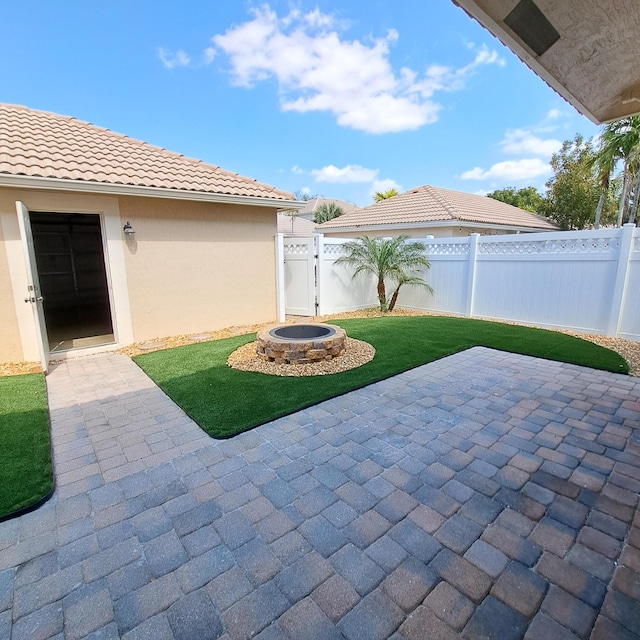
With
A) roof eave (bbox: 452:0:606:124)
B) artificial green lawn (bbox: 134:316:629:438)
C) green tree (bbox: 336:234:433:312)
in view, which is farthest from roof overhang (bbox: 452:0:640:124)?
green tree (bbox: 336:234:433:312)

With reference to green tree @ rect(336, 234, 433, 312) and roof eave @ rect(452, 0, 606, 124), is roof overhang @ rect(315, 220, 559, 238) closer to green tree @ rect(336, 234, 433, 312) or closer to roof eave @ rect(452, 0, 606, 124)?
green tree @ rect(336, 234, 433, 312)

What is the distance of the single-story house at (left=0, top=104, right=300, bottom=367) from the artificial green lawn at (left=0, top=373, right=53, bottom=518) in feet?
3.71

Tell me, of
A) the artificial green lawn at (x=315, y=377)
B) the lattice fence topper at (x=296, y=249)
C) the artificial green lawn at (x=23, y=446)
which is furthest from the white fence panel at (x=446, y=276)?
the artificial green lawn at (x=23, y=446)

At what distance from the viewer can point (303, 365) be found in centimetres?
555

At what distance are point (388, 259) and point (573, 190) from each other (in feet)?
60.5

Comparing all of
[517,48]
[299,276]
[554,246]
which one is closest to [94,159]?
[299,276]

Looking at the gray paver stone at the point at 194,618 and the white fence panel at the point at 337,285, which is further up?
the white fence panel at the point at 337,285

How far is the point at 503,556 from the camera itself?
210cm

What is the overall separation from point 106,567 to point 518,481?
117 inches

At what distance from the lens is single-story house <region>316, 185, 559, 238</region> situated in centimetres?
1304

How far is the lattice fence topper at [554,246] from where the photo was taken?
7.23 meters

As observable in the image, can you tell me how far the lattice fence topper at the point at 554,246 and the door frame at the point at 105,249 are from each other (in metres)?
8.73

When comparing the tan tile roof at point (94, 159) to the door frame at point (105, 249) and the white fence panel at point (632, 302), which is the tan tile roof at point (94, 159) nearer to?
the door frame at point (105, 249)

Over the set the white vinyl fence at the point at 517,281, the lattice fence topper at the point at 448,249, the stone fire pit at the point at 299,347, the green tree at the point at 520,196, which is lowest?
the stone fire pit at the point at 299,347
